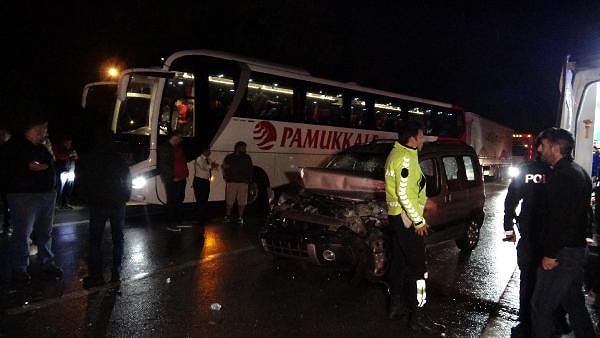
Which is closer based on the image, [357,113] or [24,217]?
[24,217]

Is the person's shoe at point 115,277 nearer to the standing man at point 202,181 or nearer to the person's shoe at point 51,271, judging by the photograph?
the person's shoe at point 51,271

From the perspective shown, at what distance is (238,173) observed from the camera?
10492 mm

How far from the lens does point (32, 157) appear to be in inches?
225

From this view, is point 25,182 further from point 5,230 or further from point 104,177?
point 5,230

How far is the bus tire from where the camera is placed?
12.5m

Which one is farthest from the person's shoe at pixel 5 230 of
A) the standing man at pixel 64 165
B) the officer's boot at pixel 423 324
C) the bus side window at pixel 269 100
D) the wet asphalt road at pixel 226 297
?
the officer's boot at pixel 423 324

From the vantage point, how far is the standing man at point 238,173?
1047 centimetres

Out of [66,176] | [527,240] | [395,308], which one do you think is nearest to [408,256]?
[395,308]

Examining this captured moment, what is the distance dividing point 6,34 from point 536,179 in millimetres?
17563

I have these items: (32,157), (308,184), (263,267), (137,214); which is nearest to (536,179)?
(308,184)

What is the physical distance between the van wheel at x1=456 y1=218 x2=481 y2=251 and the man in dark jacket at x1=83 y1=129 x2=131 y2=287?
5157mm

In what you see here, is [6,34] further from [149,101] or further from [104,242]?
[104,242]

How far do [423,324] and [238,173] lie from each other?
6301 mm

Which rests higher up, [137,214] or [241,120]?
[241,120]
